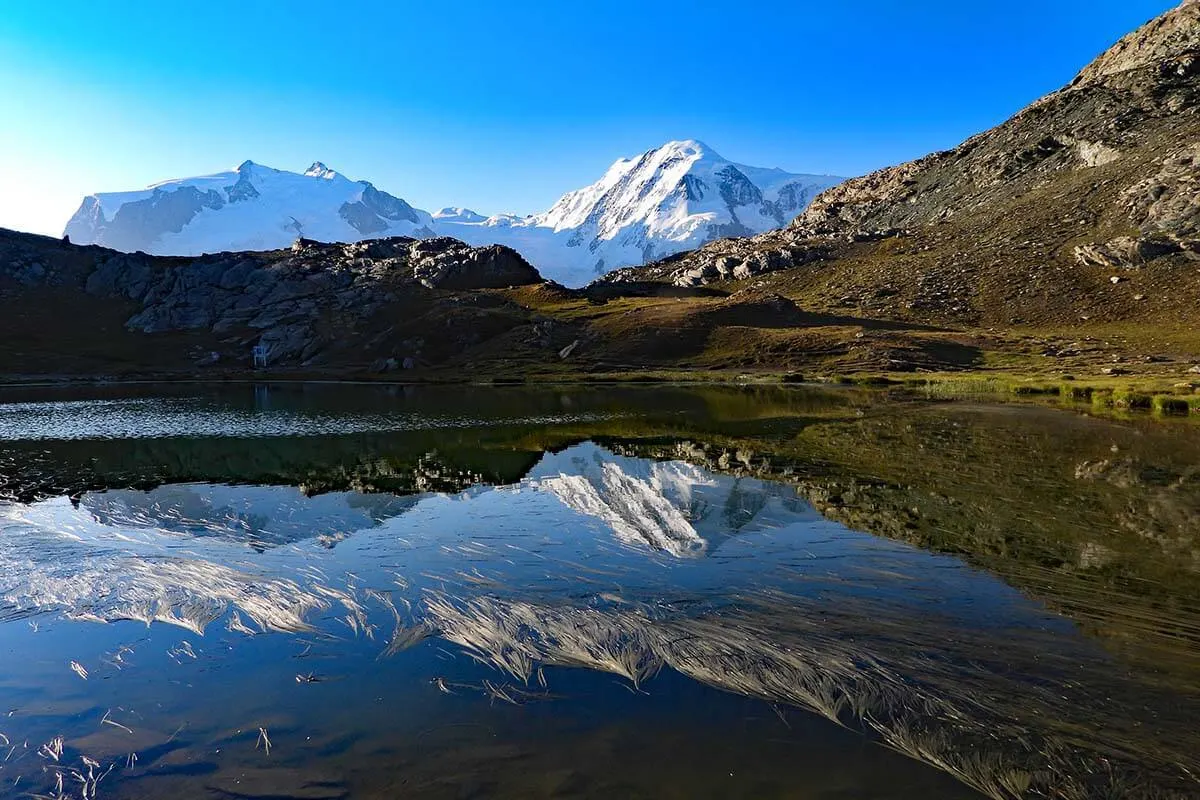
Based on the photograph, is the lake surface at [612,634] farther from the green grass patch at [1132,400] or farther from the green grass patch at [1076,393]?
the green grass patch at [1076,393]

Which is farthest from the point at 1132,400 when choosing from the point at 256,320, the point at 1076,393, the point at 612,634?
the point at 256,320

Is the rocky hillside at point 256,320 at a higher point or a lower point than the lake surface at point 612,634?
higher

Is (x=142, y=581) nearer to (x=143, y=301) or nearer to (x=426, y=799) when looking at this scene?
(x=426, y=799)

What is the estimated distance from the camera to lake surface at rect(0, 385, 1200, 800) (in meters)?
9.76

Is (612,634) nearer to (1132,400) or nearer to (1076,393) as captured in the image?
(1132,400)

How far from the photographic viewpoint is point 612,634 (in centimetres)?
1427

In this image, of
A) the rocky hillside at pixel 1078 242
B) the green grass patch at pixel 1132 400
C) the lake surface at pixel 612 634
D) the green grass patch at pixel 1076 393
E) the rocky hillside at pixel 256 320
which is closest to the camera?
the lake surface at pixel 612 634

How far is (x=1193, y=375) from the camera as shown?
7738 centimetres

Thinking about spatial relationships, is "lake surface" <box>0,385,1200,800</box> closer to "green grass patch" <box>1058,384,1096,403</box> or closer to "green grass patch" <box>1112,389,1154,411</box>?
"green grass patch" <box>1112,389,1154,411</box>

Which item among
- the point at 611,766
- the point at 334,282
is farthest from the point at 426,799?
the point at 334,282

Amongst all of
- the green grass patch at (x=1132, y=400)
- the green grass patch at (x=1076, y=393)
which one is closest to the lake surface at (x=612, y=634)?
the green grass patch at (x=1132, y=400)

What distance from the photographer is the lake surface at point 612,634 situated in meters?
9.76

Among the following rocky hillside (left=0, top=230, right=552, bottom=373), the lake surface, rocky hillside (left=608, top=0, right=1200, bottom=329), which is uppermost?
rocky hillside (left=608, top=0, right=1200, bottom=329)

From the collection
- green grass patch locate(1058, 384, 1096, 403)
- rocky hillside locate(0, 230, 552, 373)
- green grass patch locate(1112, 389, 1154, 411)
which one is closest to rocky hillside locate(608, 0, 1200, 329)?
green grass patch locate(1058, 384, 1096, 403)
